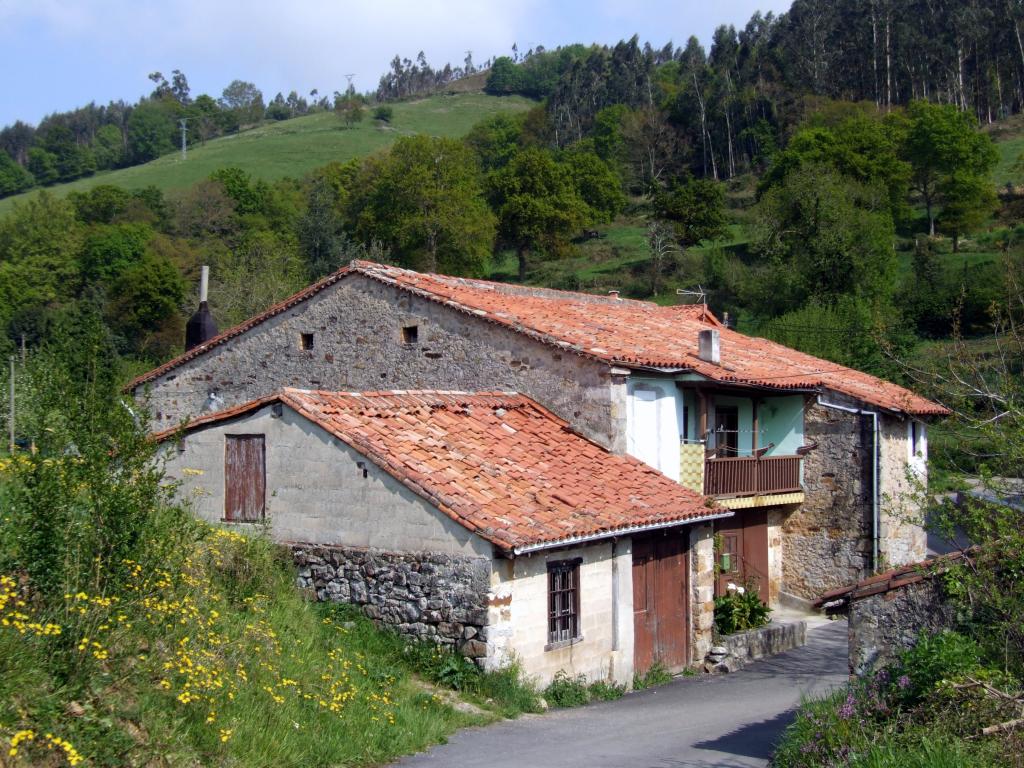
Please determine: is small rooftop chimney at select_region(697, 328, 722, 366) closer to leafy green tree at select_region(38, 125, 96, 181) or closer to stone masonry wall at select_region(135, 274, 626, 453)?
stone masonry wall at select_region(135, 274, 626, 453)

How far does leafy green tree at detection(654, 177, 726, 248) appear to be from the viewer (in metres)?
67.4

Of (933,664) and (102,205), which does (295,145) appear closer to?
(102,205)

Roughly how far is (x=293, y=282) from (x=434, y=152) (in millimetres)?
17701

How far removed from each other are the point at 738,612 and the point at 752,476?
2.90 m

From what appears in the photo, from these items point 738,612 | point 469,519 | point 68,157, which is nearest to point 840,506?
point 738,612

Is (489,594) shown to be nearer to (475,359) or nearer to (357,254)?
(475,359)

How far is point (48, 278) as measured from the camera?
6206 centimetres

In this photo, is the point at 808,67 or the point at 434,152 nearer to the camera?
the point at 434,152

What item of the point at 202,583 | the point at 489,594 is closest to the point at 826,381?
the point at 489,594

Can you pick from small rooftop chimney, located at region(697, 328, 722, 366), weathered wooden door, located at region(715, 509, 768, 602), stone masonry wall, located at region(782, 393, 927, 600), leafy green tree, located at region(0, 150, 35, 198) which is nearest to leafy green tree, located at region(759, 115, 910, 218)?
stone masonry wall, located at region(782, 393, 927, 600)

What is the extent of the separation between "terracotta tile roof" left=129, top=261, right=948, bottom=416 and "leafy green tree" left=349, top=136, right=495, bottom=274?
34.2 meters

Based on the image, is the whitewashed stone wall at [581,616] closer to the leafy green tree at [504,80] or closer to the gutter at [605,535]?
the gutter at [605,535]

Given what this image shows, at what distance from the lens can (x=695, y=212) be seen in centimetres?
6781

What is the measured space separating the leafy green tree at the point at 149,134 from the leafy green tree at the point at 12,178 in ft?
47.4
